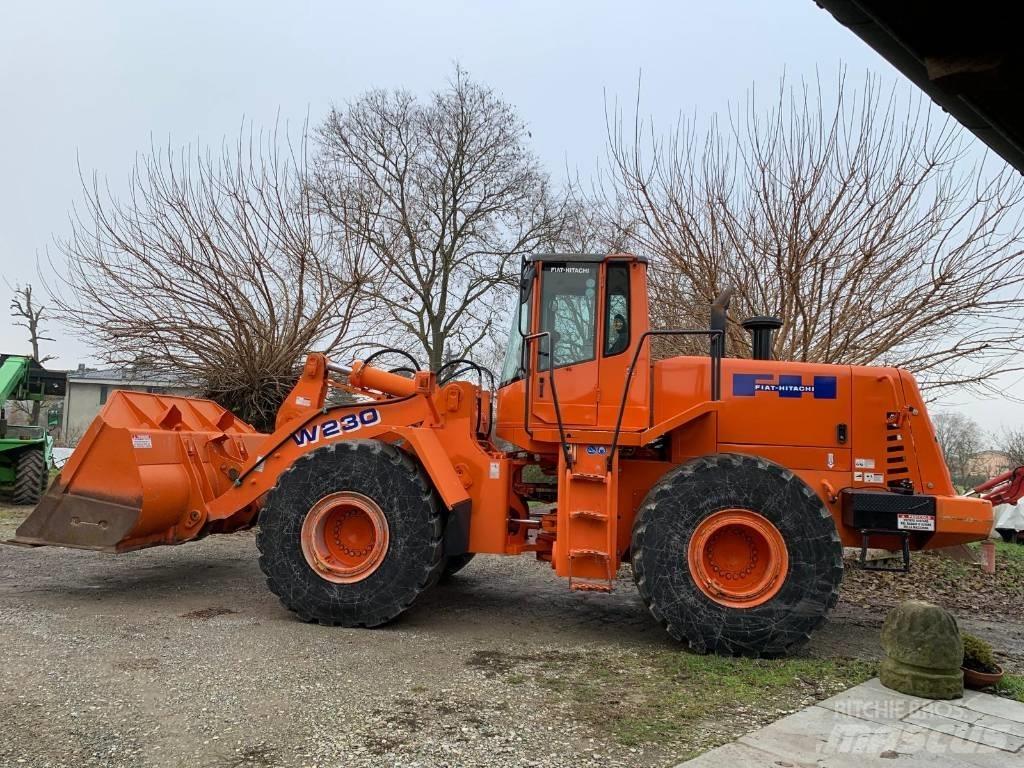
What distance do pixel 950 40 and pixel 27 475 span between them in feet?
46.9

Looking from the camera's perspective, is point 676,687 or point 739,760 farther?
point 676,687

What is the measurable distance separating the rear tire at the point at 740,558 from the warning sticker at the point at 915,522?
0.59 metres

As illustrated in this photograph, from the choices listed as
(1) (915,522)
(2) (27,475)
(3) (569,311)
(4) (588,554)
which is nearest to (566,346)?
(3) (569,311)

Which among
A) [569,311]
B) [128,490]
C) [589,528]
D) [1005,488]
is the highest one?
[569,311]

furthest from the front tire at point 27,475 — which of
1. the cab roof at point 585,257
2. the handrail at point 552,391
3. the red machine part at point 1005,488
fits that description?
the red machine part at point 1005,488

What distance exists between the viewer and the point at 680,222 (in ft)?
32.9

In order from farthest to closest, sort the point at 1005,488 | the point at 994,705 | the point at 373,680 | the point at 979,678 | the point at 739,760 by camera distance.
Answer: the point at 1005,488 → the point at 979,678 → the point at 373,680 → the point at 994,705 → the point at 739,760

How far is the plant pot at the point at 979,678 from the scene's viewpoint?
455 cm

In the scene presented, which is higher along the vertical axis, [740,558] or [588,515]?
[588,515]

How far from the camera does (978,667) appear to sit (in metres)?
4.66

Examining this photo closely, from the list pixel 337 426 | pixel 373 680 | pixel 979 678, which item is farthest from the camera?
pixel 337 426

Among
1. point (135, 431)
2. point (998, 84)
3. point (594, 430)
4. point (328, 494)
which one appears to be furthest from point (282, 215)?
point (998, 84)

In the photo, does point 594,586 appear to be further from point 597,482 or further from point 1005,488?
point 1005,488

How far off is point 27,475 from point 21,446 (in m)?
0.50
